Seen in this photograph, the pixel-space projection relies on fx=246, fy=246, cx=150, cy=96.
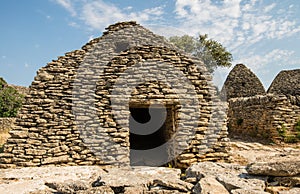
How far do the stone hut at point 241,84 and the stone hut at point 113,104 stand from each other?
10.9 m

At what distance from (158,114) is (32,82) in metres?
3.91

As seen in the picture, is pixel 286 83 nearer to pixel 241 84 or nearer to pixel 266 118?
pixel 241 84

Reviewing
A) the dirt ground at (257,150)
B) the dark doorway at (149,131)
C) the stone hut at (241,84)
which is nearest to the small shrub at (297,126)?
the dirt ground at (257,150)

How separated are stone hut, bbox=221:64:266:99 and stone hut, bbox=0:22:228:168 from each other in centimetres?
1085

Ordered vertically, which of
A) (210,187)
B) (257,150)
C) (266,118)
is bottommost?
(257,150)

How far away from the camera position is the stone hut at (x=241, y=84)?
16.4 meters

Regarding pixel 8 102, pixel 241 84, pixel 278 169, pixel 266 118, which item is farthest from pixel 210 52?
pixel 278 169

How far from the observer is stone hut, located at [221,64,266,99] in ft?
53.9

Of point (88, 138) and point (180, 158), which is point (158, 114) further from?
point (88, 138)

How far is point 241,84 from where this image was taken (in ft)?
55.0

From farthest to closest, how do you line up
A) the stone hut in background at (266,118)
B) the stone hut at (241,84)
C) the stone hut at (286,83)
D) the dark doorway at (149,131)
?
1. the stone hut at (241,84)
2. the stone hut at (286,83)
3. the stone hut in background at (266,118)
4. the dark doorway at (149,131)

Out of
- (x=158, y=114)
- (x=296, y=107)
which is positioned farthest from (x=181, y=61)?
(x=296, y=107)

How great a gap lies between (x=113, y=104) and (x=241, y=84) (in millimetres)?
13029

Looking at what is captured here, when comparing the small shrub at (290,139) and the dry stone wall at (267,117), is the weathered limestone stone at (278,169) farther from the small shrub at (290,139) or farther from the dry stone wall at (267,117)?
the small shrub at (290,139)
